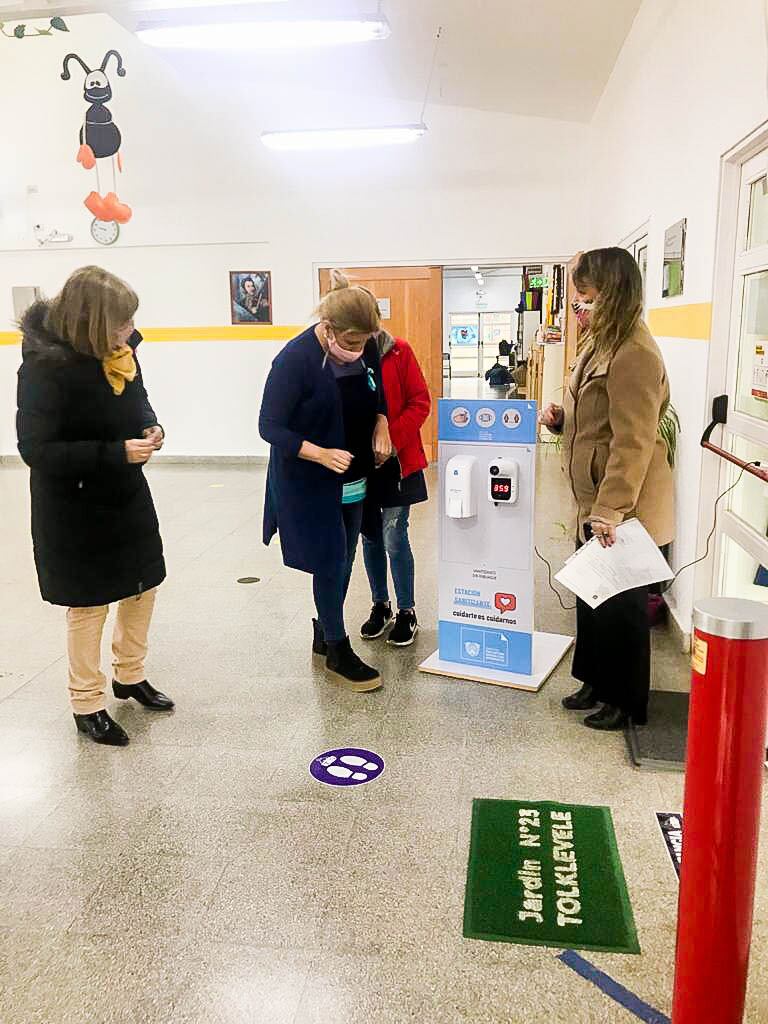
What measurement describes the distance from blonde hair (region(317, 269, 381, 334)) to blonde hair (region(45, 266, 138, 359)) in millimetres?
648

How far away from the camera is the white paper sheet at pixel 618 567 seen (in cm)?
248

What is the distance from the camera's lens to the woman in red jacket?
3285mm

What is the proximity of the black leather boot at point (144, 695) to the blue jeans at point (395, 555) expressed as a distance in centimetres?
106

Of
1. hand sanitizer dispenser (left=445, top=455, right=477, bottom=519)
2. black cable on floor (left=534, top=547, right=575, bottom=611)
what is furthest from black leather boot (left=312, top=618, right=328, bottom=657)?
black cable on floor (left=534, top=547, right=575, bottom=611)

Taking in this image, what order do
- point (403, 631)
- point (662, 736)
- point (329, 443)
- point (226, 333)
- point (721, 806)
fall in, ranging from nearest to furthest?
1. point (721, 806)
2. point (662, 736)
3. point (329, 443)
4. point (403, 631)
5. point (226, 333)

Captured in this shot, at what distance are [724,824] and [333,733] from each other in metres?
1.64

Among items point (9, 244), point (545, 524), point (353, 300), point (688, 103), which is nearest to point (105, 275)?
point (353, 300)

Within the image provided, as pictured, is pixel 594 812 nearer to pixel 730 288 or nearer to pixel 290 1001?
pixel 290 1001

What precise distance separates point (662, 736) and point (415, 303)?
6.19 m

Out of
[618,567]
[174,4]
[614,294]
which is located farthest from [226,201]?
[618,567]

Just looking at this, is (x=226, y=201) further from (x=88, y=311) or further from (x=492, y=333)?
(x=492, y=333)

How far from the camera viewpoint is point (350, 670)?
309 cm

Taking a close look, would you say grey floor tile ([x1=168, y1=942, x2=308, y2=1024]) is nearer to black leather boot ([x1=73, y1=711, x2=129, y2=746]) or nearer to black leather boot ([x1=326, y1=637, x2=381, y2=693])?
black leather boot ([x1=73, y1=711, x2=129, y2=746])

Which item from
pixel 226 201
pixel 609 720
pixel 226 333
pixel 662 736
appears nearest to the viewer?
pixel 662 736
